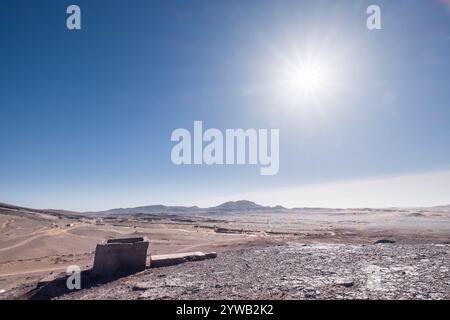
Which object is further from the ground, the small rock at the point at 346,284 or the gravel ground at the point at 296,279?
the small rock at the point at 346,284

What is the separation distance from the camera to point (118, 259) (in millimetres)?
14961

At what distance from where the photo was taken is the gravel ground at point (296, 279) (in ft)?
34.8

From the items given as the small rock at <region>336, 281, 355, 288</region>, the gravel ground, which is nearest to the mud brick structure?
the gravel ground

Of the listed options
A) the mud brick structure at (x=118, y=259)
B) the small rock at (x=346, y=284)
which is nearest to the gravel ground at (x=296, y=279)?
the small rock at (x=346, y=284)

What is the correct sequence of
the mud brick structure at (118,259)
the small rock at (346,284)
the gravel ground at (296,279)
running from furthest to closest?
the mud brick structure at (118,259) → the small rock at (346,284) → the gravel ground at (296,279)

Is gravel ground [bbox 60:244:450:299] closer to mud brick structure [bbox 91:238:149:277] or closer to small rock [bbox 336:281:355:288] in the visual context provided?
small rock [bbox 336:281:355:288]

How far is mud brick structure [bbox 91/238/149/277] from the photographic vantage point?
1457cm

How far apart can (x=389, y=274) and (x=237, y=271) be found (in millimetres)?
5931

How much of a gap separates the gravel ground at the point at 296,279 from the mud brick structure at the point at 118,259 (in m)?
0.84

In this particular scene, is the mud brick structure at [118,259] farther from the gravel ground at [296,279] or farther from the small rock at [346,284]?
the small rock at [346,284]

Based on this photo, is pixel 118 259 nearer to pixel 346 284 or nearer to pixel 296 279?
pixel 296 279
